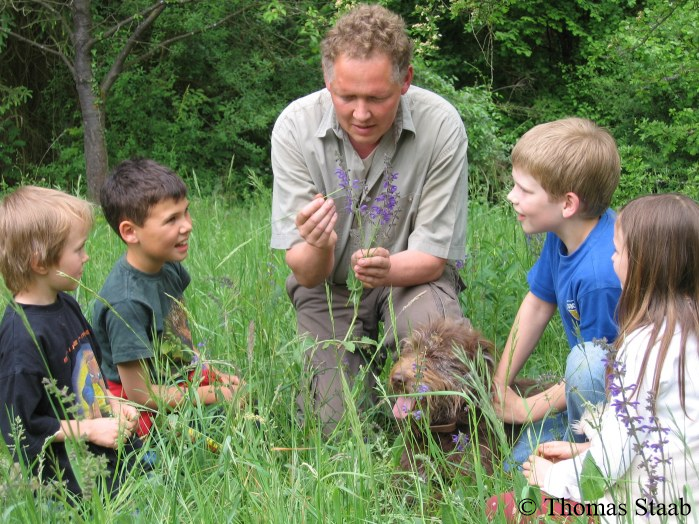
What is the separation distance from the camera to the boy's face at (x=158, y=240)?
3.47 meters

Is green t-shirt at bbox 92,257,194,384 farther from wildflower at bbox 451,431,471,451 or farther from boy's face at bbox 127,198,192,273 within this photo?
wildflower at bbox 451,431,471,451

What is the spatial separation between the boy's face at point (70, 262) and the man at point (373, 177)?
3.01 feet

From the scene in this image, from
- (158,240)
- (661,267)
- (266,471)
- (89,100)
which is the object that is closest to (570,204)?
(661,267)

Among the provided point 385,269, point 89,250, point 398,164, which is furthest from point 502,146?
point 385,269

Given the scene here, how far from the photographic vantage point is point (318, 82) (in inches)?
457

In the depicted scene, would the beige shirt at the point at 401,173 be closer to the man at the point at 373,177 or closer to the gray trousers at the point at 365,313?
the man at the point at 373,177

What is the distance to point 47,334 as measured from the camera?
2863 mm

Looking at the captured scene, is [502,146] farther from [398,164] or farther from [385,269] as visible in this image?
[385,269]

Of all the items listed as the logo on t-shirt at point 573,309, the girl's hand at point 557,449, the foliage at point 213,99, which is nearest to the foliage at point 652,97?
the foliage at point 213,99

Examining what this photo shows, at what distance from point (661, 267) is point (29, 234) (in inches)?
82.4

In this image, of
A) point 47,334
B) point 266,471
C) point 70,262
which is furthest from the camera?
point 70,262

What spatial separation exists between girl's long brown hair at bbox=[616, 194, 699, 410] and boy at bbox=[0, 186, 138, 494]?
1610 mm

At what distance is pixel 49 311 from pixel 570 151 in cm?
200

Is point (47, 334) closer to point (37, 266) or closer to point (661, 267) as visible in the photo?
point (37, 266)
